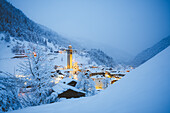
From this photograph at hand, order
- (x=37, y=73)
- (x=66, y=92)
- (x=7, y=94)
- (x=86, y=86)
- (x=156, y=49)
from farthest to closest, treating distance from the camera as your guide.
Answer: (x=156, y=49) → (x=86, y=86) → (x=66, y=92) → (x=37, y=73) → (x=7, y=94)

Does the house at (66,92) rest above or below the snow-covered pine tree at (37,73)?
below

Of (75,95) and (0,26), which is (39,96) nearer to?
(75,95)

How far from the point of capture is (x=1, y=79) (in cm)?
379

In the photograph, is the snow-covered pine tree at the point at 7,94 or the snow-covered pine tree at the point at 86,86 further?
the snow-covered pine tree at the point at 86,86

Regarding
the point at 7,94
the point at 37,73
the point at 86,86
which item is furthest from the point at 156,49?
the point at 7,94

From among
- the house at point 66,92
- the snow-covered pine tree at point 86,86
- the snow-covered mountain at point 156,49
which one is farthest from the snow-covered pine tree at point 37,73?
the snow-covered mountain at point 156,49

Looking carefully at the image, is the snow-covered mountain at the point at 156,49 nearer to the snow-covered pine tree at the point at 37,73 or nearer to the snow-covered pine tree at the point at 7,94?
the snow-covered pine tree at the point at 37,73

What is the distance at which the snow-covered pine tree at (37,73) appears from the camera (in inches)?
236

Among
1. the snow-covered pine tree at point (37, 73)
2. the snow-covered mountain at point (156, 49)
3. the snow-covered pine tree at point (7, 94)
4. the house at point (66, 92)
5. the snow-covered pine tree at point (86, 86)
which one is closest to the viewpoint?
the snow-covered pine tree at point (7, 94)

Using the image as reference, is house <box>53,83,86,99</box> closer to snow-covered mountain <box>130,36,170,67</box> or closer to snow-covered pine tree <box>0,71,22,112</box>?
snow-covered pine tree <box>0,71,22,112</box>

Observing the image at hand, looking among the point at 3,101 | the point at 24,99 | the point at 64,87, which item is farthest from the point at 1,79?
the point at 64,87

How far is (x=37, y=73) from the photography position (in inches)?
255

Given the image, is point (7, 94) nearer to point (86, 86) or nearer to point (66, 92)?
point (66, 92)

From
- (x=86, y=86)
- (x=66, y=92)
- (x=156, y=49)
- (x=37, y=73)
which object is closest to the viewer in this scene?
(x=37, y=73)
